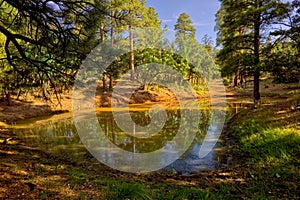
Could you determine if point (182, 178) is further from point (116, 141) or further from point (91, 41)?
point (116, 141)

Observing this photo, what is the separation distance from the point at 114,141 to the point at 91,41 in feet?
18.7

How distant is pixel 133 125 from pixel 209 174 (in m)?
7.79

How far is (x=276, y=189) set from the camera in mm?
4051

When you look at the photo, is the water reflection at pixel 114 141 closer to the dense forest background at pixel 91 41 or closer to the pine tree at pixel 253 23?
the dense forest background at pixel 91 41

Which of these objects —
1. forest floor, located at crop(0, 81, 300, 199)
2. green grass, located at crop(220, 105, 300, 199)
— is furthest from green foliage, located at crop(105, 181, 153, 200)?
green grass, located at crop(220, 105, 300, 199)

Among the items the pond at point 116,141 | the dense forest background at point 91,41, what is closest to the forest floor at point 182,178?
the pond at point 116,141

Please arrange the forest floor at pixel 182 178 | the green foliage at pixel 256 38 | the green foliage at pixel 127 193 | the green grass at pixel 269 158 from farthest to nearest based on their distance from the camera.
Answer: the green foliage at pixel 256 38
the green grass at pixel 269 158
the forest floor at pixel 182 178
the green foliage at pixel 127 193

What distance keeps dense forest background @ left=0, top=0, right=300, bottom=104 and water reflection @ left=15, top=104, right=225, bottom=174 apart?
2.08 meters

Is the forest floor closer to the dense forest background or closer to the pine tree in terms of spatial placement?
the dense forest background

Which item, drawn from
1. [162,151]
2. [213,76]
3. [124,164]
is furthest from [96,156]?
[213,76]

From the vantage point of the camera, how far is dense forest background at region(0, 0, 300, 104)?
3879 millimetres

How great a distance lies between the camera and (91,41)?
A: 169 inches

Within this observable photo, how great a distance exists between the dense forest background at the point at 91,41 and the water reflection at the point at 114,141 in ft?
6.84

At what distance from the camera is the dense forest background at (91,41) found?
3.88 m
